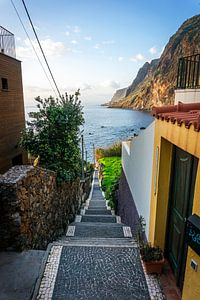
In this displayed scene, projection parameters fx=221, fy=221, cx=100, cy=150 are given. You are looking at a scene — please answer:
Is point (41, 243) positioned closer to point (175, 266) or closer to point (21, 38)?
point (175, 266)

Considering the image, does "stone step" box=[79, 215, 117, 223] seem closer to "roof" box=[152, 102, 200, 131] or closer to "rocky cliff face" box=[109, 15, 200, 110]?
"rocky cliff face" box=[109, 15, 200, 110]

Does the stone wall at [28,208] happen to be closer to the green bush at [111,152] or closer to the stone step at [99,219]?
the stone step at [99,219]

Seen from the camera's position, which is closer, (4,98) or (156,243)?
(156,243)

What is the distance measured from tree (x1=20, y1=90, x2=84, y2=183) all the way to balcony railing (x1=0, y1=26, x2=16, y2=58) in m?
2.77

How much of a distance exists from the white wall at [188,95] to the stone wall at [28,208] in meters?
3.96

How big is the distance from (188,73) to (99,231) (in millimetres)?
5984

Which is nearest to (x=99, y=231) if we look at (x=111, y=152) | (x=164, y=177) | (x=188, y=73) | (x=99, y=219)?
(x=99, y=219)

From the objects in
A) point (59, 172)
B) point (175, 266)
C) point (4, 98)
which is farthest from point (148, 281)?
point (4, 98)

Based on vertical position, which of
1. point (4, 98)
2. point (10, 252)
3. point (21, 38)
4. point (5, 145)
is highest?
point (21, 38)

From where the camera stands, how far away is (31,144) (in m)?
8.35

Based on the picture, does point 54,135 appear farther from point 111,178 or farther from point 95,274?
point 111,178

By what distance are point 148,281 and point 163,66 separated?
57416mm

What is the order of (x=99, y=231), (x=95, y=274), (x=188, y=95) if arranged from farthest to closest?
(x=99, y=231) → (x=188, y=95) → (x=95, y=274)

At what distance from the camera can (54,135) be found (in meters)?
8.59
